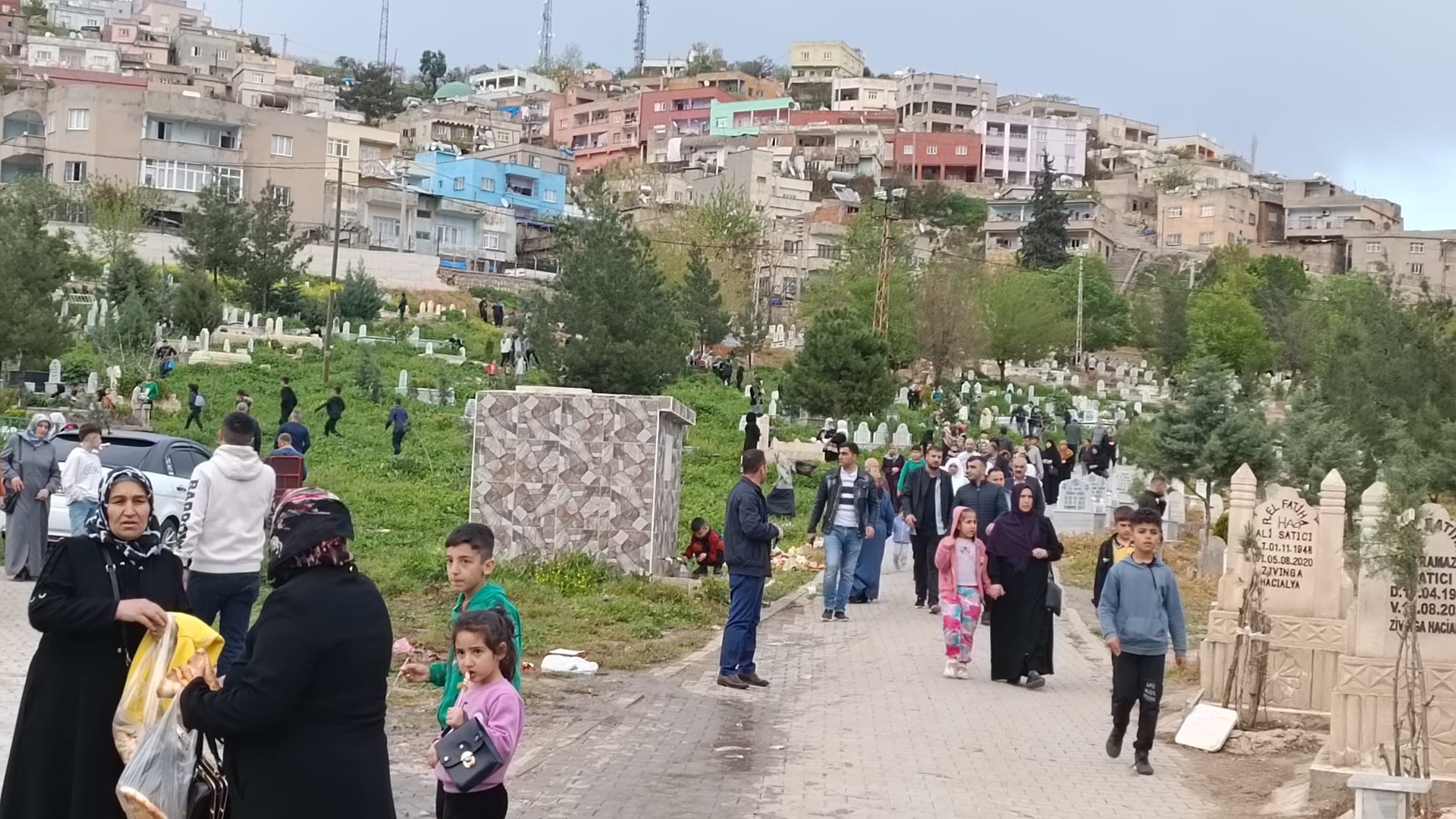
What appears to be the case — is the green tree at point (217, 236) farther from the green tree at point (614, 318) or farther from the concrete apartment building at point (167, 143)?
the green tree at point (614, 318)

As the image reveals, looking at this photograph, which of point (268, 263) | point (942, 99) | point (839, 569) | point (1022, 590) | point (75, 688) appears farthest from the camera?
point (942, 99)

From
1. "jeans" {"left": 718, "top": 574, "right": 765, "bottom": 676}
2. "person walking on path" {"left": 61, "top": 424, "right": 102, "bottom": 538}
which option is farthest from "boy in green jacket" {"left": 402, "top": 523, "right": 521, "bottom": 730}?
"person walking on path" {"left": 61, "top": 424, "right": 102, "bottom": 538}

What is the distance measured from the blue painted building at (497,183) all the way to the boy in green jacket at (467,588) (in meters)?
80.3

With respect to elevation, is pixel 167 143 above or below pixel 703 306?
above

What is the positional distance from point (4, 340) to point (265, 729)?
29594 mm

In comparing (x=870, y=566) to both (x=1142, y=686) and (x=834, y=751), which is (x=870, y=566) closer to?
(x=834, y=751)

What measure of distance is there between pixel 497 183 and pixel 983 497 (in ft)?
256

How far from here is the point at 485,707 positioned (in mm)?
5266

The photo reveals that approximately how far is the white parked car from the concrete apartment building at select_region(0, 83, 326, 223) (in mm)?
50738

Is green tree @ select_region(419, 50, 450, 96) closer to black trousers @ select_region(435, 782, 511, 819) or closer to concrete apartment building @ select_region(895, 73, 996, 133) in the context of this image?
concrete apartment building @ select_region(895, 73, 996, 133)

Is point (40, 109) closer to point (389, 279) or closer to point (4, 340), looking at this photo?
point (389, 279)

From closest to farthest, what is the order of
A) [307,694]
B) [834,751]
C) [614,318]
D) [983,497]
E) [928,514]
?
[307,694] → [834,751] → [983,497] → [928,514] → [614,318]

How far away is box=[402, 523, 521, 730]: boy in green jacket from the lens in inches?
234

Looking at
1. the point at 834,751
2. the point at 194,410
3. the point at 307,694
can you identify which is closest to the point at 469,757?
the point at 307,694
